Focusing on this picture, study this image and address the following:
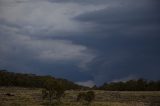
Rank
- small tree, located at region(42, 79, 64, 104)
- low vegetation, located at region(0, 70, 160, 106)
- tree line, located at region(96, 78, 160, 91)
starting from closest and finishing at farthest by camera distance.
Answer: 1. low vegetation, located at region(0, 70, 160, 106)
2. small tree, located at region(42, 79, 64, 104)
3. tree line, located at region(96, 78, 160, 91)

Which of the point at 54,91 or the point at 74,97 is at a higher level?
the point at 54,91

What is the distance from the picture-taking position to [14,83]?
194m

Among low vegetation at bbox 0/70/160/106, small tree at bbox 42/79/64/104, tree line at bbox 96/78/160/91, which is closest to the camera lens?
low vegetation at bbox 0/70/160/106

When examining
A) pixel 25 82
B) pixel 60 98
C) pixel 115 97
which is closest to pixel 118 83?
pixel 25 82

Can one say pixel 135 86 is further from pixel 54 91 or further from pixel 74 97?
pixel 54 91

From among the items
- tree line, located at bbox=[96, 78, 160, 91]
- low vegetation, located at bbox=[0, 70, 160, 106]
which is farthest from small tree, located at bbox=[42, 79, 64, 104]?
tree line, located at bbox=[96, 78, 160, 91]

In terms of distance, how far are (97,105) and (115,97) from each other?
25256 mm

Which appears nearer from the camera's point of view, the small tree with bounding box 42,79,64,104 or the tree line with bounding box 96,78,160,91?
the small tree with bounding box 42,79,64,104

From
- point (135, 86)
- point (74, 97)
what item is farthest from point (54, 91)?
point (135, 86)

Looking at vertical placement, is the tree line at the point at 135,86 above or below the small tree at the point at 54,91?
above

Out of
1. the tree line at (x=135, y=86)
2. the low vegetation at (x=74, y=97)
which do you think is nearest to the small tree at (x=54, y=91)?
the low vegetation at (x=74, y=97)

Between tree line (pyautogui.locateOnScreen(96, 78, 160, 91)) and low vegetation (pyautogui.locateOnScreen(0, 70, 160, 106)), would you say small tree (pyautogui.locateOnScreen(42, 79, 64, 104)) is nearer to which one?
low vegetation (pyautogui.locateOnScreen(0, 70, 160, 106))

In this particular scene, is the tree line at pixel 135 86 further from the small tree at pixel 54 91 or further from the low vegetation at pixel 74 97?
the small tree at pixel 54 91

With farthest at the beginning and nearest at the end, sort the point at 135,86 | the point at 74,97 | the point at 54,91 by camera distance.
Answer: the point at 135,86
the point at 74,97
the point at 54,91
